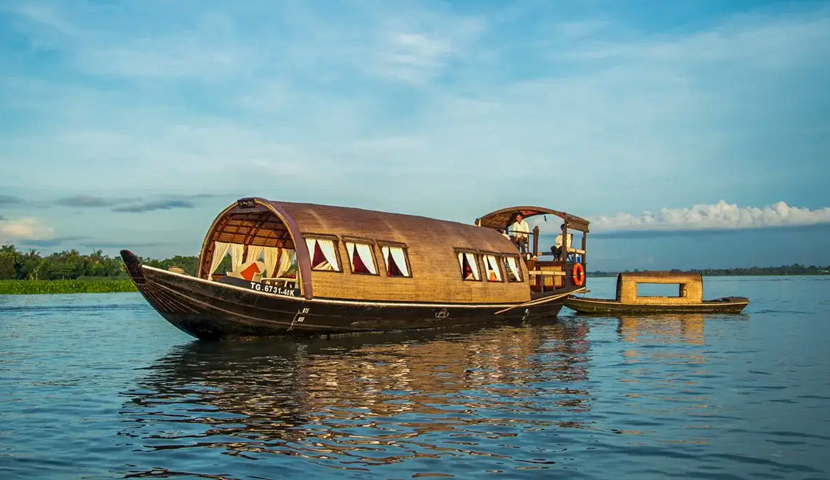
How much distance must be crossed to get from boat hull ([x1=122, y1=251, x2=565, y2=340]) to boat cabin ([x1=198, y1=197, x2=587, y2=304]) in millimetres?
250

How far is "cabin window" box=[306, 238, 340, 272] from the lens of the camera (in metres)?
19.5

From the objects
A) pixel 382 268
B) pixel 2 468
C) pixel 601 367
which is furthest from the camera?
pixel 382 268

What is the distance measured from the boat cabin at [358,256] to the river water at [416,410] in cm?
170

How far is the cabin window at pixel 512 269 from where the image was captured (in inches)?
1083

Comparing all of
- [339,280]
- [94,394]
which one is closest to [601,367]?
[339,280]

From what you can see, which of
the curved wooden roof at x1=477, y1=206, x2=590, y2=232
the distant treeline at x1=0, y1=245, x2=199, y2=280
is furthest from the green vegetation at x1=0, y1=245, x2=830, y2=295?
the curved wooden roof at x1=477, y1=206, x2=590, y2=232

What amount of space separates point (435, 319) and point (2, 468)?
1594 cm

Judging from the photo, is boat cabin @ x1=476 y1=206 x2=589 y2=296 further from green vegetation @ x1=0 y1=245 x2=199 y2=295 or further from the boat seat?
green vegetation @ x1=0 y1=245 x2=199 y2=295

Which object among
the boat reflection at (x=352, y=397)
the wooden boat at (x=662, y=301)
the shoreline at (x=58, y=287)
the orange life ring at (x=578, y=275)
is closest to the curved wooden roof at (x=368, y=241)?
the boat reflection at (x=352, y=397)

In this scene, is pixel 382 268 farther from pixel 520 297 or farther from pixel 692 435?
pixel 692 435

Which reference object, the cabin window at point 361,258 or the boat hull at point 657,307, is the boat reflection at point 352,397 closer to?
the cabin window at point 361,258

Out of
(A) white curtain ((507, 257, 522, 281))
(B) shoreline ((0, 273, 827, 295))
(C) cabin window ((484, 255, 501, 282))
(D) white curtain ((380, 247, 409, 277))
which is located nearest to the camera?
(D) white curtain ((380, 247, 409, 277))

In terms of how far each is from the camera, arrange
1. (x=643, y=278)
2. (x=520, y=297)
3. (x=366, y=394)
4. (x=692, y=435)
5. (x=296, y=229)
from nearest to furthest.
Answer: (x=692, y=435), (x=366, y=394), (x=296, y=229), (x=520, y=297), (x=643, y=278)

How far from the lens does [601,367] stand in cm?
1568
